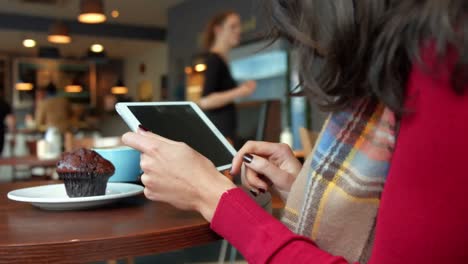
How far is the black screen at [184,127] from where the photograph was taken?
94 cm

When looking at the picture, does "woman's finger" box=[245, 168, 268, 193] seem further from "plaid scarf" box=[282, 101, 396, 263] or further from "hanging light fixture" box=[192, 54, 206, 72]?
"hanging light fixture" box=[192, 54, 206, 72]

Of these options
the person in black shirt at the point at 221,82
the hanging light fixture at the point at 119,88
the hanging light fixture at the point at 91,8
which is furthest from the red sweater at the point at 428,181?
the hanging light fixture at the point at 119,88

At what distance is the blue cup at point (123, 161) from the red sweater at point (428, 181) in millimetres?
668

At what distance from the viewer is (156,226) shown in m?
0.84

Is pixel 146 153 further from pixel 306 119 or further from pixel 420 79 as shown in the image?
pixel 306 119

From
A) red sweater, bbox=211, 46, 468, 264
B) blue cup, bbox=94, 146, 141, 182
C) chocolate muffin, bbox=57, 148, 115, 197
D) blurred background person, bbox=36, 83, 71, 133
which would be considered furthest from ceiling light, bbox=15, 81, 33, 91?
red sweater, bbox=211, 46, 468, 264

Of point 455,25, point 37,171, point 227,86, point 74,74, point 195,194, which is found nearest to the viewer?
point 455,25

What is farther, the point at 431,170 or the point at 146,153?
the point at 146,153

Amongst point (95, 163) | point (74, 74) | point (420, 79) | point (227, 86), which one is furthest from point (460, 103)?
point (74, 74)

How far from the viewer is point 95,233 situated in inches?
31.2

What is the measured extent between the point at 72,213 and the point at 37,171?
4.30 metres

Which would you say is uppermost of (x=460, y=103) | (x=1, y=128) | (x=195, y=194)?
(x=460, y=103)

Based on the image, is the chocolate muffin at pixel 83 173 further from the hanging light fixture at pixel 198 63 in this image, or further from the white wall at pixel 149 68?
the white wall at pixel 149 68

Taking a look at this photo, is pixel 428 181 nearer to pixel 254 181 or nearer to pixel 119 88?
pixel 254 181
